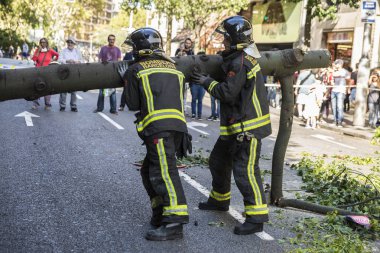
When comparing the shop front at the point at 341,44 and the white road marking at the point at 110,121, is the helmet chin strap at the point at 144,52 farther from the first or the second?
the shop front at the point at 341,44

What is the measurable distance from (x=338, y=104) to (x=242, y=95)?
468 inches

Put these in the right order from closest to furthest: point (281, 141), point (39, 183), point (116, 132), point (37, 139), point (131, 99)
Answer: point (131, 99) → point (281, 141) → point (39, 183) → point (37, 139) → point (116, 132)

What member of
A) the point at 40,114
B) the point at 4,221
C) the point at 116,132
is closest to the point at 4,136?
the point at 116,132

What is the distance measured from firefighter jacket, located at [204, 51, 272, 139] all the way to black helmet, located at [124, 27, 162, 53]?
1.90 feet

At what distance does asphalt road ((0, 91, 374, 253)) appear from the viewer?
14.9 feet

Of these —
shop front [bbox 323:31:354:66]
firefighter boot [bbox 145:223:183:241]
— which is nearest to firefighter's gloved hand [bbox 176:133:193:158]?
firefighter boot [bbox 145:223:183:241]

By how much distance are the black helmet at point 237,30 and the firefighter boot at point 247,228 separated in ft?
5.07

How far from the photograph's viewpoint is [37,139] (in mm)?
9539

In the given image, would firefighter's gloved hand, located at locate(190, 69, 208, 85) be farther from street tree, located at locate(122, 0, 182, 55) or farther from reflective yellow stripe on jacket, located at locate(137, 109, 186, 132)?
street tree, located at locate(122, 0, 182, 55)

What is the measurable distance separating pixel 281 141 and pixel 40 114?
8471 mm

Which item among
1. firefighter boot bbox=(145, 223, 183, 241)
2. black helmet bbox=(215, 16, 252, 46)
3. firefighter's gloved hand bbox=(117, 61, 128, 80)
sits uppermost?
black helmet bbox=(215, 16, 252, 46)

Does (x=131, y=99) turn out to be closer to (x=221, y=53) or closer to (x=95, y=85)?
(x=95, y=85)

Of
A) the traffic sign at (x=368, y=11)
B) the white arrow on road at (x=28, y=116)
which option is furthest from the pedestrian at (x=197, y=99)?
the traffic sign at (x=368, y=11)

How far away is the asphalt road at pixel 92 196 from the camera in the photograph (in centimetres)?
453
